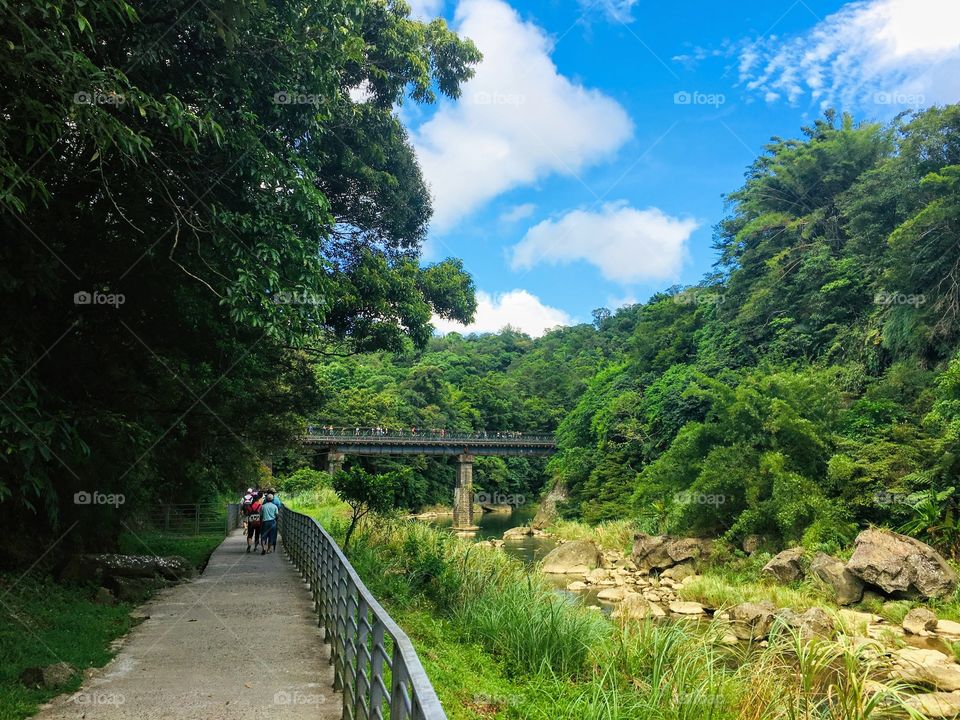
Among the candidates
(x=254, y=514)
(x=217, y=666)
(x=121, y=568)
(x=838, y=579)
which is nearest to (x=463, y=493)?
(x=254, y=514)

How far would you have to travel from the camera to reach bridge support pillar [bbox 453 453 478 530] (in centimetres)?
5578

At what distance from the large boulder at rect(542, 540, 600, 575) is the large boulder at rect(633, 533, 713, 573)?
72.3 inches

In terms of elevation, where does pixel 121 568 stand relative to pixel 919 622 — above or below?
above

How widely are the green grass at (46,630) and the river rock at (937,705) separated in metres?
10.6

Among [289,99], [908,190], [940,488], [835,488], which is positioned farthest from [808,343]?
[289,99]

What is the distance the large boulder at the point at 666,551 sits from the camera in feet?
82.9

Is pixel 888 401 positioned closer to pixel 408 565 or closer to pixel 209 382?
pixel 408 565

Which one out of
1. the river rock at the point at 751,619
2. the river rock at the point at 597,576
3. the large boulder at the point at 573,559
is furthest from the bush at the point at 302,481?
the river rock at the point at 751,619

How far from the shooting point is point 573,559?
2795 cm

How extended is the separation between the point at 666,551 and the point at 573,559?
3927mm

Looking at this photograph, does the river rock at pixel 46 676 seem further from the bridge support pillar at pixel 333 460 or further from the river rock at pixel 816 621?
the bridge support pillar at pixel 333 460

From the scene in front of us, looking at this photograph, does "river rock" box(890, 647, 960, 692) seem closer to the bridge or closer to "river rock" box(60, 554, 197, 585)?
"river rock" box(60, 554, 197, 585)

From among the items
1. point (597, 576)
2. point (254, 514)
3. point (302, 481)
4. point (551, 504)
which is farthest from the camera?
point (551, 504)

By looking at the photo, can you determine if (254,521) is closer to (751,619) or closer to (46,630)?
(46,630)
